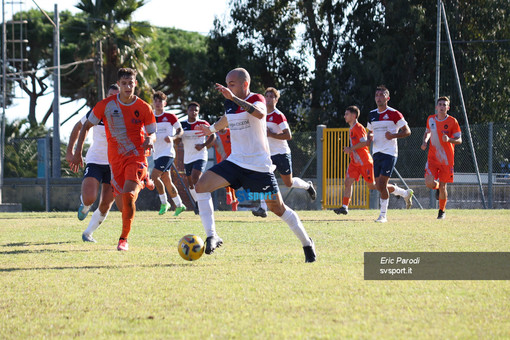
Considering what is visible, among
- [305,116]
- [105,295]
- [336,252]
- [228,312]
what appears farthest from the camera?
[305,116]

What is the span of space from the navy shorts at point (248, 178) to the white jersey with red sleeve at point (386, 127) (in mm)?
6957

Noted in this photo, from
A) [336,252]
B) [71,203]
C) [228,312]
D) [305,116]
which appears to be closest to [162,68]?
[305,116]

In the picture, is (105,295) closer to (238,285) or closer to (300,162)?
(238,285)

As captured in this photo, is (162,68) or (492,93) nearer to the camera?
(492,93)

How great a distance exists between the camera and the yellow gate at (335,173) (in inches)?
834

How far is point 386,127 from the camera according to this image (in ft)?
46.5

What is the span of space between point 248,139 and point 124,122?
6.30 ft

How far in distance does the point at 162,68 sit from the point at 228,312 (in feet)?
153

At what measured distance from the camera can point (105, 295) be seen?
5711 mm

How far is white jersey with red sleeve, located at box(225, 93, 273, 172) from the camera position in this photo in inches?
297

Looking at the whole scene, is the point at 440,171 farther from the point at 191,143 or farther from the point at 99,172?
the point at 99,172

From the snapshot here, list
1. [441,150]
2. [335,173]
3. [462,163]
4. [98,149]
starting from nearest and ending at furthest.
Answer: [98,149]
[441,150]
[335,173]
[462,163]

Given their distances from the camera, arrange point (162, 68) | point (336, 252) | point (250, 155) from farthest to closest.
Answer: point (162, 68) → point (336, 252) → point (250, 155)

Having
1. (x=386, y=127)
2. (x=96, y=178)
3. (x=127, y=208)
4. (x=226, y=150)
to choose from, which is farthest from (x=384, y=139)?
(x=127, y=208)
